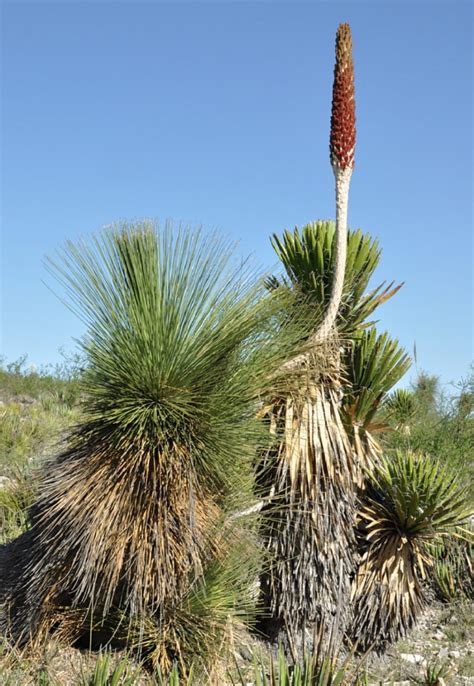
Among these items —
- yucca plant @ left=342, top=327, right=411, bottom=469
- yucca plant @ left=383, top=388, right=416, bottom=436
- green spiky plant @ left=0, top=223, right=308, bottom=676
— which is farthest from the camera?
yucca plant @ left=383, top=388, right=416, bottom=436

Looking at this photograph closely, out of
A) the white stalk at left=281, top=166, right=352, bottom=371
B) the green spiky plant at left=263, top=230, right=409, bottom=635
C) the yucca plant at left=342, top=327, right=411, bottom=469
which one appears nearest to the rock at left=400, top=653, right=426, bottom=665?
the green spiky plant at left=263, top=230, right=409, bottom=635

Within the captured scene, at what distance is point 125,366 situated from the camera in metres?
5.31

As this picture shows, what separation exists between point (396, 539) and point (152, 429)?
3.30 m

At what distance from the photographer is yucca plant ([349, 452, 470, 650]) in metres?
7.18

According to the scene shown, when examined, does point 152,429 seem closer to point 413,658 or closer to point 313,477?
point 313,477

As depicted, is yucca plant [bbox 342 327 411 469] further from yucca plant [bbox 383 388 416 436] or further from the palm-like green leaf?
yucca plant [bbox 383 388 416 436]

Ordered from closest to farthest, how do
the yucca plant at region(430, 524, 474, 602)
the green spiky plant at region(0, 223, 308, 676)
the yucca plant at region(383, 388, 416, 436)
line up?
the green spiky plant at region(0, 223, 308, 676), the yucca plant at region(430, 524, 474, 602), the yucca plant at region(383, 388, 416, 436)

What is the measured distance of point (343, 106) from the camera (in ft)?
20.2

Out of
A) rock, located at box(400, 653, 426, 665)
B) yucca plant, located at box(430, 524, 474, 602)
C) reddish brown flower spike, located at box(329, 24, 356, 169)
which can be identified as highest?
reddish brown flower spike, located at box(329, 24, 356, 169)

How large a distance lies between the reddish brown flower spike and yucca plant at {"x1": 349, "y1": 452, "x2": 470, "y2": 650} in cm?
315

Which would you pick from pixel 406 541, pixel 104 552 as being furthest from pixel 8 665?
pixel 406 541

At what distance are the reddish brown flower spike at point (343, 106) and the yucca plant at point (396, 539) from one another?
3.15m

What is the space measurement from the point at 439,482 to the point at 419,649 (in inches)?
84.7

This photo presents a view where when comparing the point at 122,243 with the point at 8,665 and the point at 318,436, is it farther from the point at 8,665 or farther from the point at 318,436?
the point at 8,665
